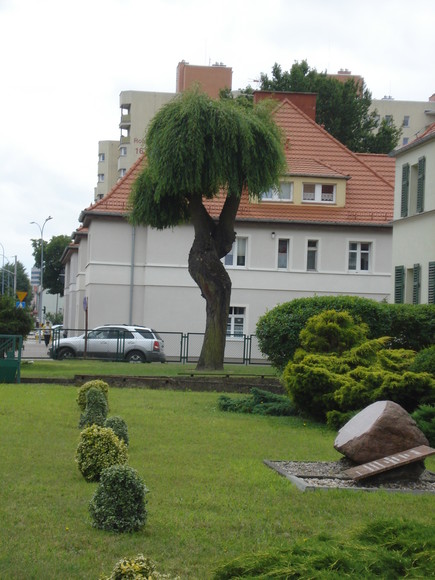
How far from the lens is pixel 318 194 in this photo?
51.7 m

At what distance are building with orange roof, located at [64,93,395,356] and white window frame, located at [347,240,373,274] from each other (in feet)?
0.17

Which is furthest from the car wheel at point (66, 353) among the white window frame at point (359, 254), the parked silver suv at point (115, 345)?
the white window frame at point (359, 254)

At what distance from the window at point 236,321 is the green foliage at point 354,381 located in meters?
30.7

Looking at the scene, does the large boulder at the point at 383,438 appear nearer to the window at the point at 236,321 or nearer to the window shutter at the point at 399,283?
the window shutter at the point at 399,283

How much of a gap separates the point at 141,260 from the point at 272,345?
26573 millimetres

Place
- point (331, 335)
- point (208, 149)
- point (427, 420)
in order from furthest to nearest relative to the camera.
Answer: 1. point (208, 149)
2. point (331, 335)
3. point (427, 420)

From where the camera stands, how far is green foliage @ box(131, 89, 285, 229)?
3122 cm

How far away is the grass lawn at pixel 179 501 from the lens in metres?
7.52

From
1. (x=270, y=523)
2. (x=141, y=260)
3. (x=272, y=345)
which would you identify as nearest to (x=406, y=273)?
(x=272, y=345)

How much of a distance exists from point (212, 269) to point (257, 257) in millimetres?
17729

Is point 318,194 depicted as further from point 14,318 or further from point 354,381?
point 354,381

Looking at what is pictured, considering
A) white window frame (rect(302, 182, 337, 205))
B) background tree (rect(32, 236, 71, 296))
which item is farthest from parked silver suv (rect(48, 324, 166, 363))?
background tree (rect(32, 236, 71, 296))

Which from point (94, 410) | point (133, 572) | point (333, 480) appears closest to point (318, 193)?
point (94, 410)

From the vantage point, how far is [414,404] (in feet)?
54.1
